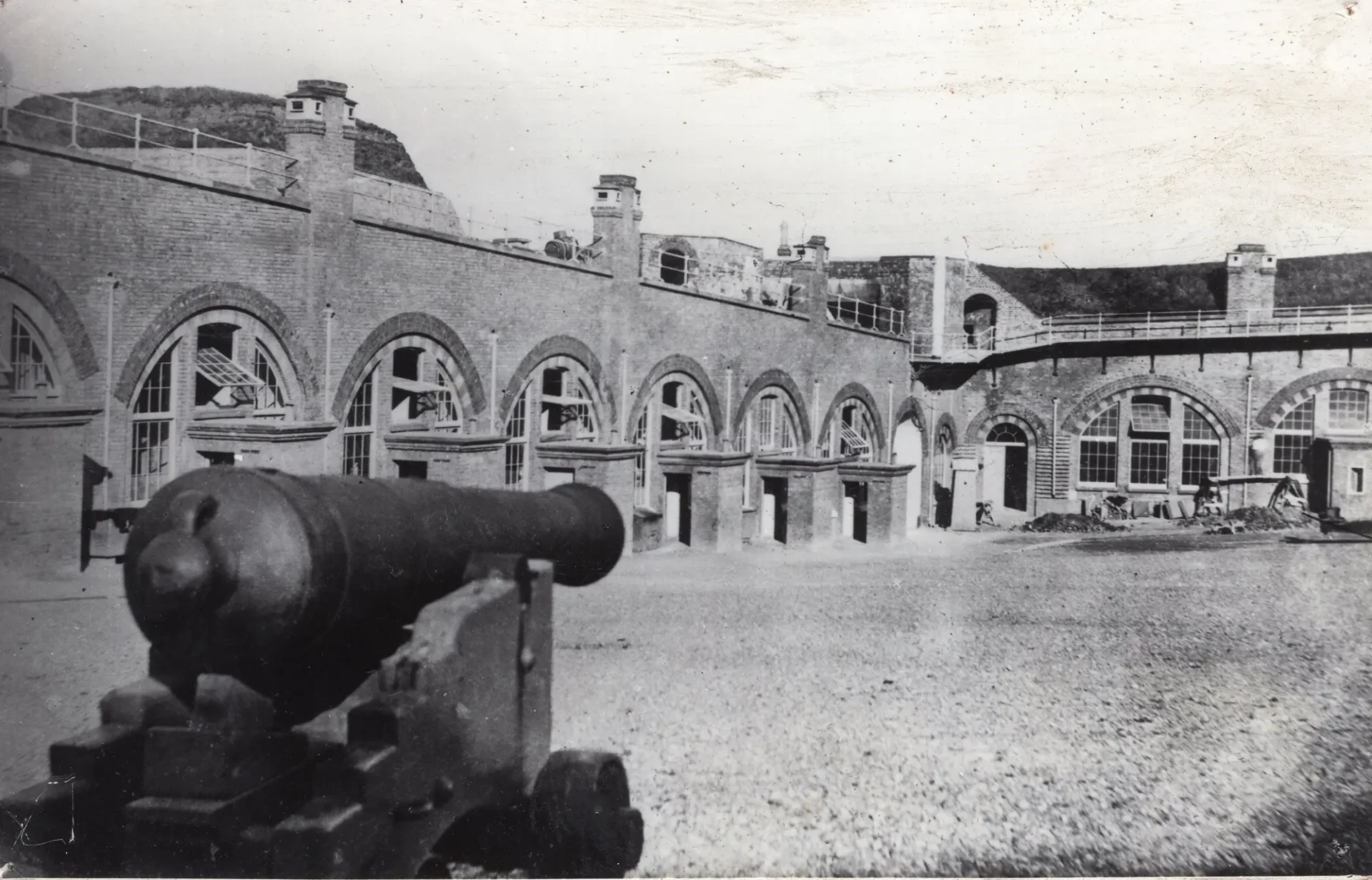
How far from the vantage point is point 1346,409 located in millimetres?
22984

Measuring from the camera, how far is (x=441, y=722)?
4234 mm

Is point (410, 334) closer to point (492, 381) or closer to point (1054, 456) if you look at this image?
point (492, 381)

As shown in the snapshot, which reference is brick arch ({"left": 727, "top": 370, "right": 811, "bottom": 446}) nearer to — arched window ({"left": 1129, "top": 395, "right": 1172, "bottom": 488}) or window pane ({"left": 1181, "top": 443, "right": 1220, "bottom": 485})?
arched window ({"left": 1129, "top": 395, "right": 1172, "bottom": 488})

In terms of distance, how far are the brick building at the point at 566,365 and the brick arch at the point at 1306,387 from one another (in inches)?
2.5

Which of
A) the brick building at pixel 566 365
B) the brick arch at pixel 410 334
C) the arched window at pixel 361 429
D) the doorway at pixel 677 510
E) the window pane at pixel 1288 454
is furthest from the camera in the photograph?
the window pane at pixel 1288 454

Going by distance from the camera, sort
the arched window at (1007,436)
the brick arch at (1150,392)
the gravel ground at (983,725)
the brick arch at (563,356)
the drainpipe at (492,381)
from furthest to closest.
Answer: the arched window at (1007,436) < the brick arch at (1150,392) < the brick arch at (563,356) < the drainpipe at (492,381) < the gravel ground at (983,725)

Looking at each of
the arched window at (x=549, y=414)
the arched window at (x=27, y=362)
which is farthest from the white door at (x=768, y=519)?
the arched window at (x=27, y=362)

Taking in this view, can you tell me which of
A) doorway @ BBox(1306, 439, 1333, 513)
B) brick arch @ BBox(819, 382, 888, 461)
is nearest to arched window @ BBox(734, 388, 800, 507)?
brick arch @ BBox(819, 382, 888, 461)

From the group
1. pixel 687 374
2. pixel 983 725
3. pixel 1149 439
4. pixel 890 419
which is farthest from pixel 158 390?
pixel 1149 439

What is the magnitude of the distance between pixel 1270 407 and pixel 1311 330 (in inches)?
77.0

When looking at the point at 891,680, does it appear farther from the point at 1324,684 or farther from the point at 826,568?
the point at 826,568

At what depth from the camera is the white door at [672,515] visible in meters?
18.7

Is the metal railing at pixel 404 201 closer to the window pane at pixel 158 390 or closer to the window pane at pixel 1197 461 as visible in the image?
the window pane at pixel 158 390

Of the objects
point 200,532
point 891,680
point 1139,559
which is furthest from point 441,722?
point 1139,559
